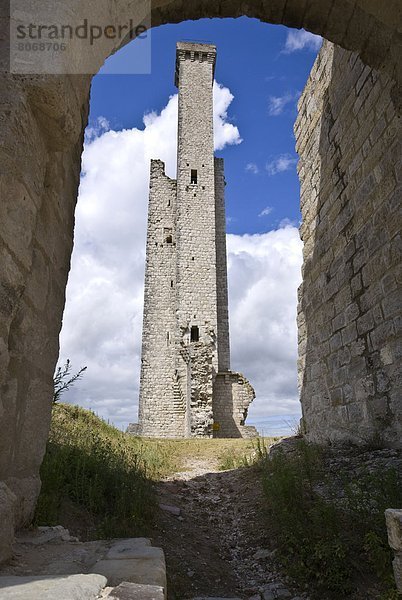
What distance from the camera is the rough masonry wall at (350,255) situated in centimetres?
412

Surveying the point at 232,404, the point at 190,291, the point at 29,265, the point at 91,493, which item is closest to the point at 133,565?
the point at 29,265

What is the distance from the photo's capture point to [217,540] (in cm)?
389

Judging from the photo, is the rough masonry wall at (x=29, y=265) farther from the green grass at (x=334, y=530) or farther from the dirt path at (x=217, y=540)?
the green grass at (x=334, y=530)

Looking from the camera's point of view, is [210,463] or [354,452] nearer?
[354,452]

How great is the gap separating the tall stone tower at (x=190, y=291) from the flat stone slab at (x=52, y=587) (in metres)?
16.8

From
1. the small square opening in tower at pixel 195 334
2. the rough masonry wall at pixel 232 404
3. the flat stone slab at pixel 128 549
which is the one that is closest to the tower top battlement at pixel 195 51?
the small square opening in tower at pixel 195 334

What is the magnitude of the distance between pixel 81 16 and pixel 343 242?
12.7 feet

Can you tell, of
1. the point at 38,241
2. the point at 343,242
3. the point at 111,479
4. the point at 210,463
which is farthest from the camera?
the point at 210,463

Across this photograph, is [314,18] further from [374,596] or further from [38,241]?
[374,596]

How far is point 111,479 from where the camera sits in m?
4.15


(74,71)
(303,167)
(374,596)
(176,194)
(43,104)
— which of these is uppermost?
(176,194)

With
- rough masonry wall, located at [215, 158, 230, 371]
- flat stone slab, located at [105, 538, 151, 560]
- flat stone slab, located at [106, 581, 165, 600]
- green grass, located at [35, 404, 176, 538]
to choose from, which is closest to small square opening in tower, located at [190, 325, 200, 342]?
rough masonry wall, located at [215, 158, 230, 371]

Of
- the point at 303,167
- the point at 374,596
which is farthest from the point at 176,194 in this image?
the point at 374,596

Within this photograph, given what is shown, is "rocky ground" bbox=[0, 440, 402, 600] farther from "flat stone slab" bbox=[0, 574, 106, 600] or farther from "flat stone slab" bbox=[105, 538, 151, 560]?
"flat stone slab" bbox=[0, 574, 106, 600]
